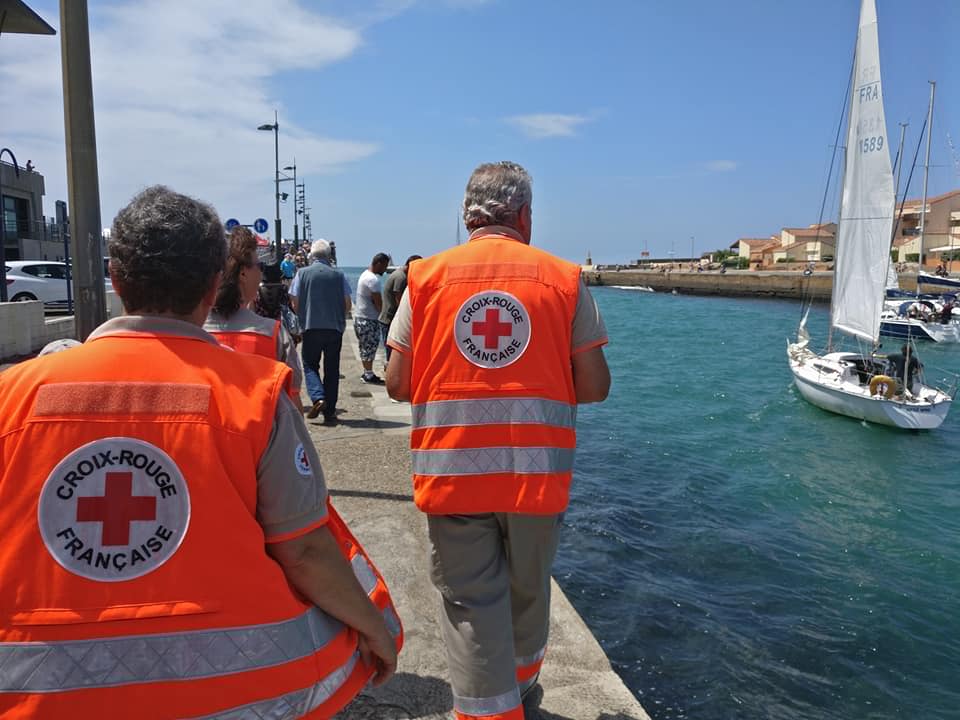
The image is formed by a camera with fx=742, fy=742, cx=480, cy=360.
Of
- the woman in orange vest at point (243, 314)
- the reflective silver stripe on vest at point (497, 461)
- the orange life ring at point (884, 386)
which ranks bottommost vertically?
the orange life ring at point (884, 386)

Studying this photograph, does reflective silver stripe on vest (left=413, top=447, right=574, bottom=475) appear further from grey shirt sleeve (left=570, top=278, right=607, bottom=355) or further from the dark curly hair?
the dark curly hair

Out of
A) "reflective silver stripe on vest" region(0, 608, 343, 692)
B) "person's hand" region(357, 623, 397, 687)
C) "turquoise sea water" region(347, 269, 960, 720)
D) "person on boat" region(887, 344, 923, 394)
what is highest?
"reflective silver stripe on vest" region(0, 608, 343, 692)

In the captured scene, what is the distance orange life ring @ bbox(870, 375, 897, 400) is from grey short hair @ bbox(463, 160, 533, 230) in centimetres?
1560

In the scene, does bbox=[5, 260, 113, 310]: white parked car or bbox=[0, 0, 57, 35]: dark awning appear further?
bbox=[5, 260, 113, 310]: white parked car

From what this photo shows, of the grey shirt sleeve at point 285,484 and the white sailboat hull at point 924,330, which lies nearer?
the grey shirt sleeve at point 285,484

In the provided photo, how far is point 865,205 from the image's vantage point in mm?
20922

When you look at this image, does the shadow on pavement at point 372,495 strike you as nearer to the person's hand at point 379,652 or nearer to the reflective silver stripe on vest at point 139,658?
the person's hand at point 379,652

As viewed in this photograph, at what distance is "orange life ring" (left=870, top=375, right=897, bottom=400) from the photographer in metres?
15.9

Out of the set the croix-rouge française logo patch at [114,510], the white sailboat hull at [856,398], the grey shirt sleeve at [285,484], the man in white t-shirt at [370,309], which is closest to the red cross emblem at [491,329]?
the grey shirt sleeve at [285,484]

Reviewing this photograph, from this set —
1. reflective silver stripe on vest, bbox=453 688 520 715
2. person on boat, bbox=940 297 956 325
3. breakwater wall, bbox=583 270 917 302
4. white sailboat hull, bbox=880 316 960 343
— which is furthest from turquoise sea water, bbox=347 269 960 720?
breakwater wall, bbox=583 270 917 302

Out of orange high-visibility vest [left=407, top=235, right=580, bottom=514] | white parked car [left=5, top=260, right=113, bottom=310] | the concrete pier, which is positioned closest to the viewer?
orange high-visibility vest [left=407, top=235, right=580, bottom=514]

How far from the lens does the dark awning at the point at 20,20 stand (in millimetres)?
6470

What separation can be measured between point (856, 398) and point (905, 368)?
49.5 inches

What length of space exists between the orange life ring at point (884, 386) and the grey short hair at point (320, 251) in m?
13.0
